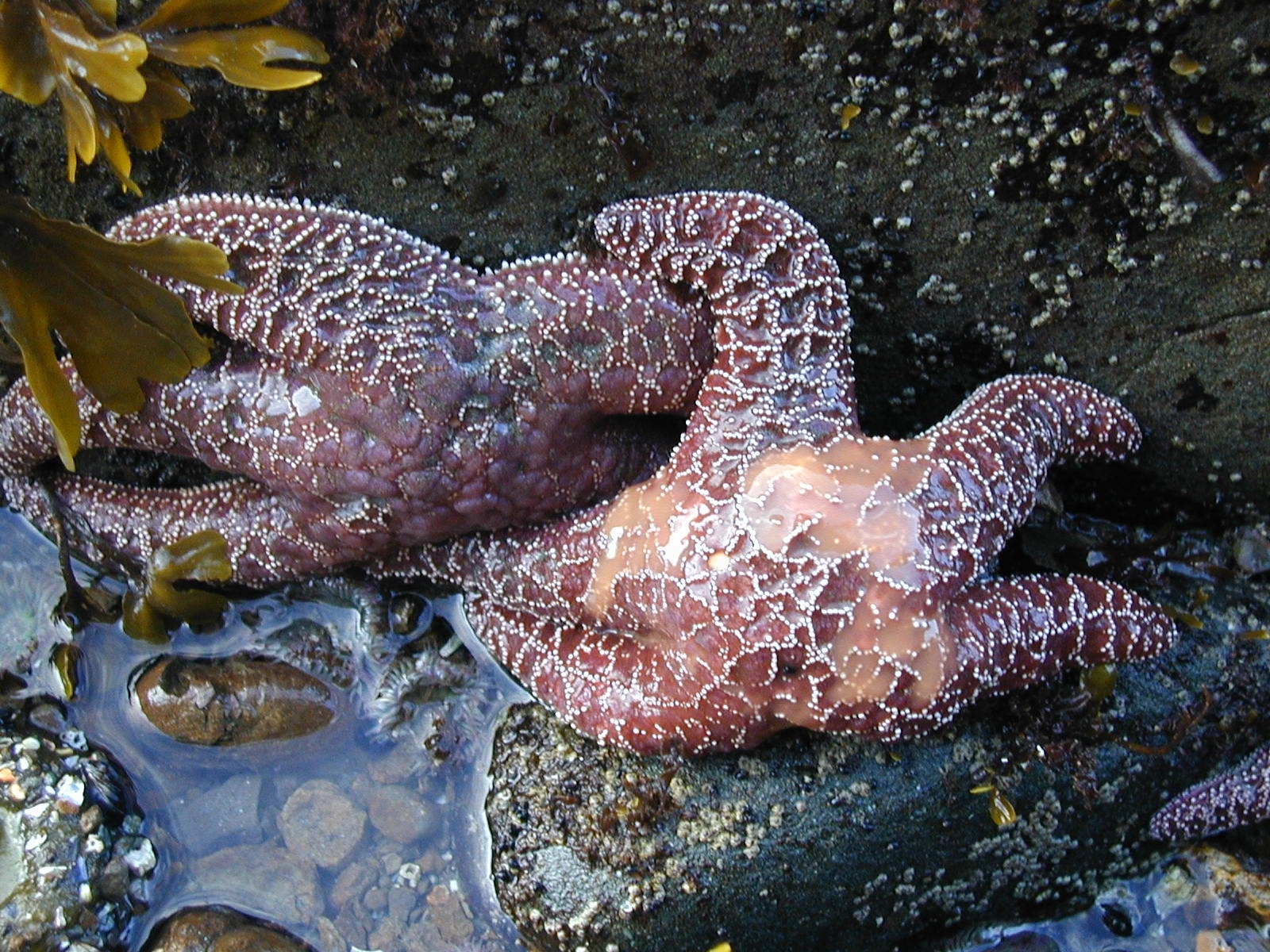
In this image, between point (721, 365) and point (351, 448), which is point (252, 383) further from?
point (721, 365)

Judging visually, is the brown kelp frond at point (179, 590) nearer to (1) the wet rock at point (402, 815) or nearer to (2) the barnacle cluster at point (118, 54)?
(1) the wet rock at point (402, 815)

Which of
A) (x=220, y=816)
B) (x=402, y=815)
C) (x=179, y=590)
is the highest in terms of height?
(x=179, y=590)

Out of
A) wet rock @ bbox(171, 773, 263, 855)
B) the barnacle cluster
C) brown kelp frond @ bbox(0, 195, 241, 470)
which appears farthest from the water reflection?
the barnacle cluster

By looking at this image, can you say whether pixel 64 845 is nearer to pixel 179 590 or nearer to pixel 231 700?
pixel 231 700

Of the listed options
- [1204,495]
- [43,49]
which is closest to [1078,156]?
[1204,495]

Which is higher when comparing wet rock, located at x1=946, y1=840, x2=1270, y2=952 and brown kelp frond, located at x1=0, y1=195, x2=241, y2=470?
brown kelp frond, located at x1=0, y1=195, x2=241, y2=470

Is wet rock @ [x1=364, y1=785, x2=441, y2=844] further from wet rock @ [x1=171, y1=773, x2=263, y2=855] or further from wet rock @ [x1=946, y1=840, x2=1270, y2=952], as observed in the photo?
wet rock @ [x1=946, y1=840, x2=1270, y2=952]

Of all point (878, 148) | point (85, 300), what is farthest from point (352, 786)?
point (878, 148)
